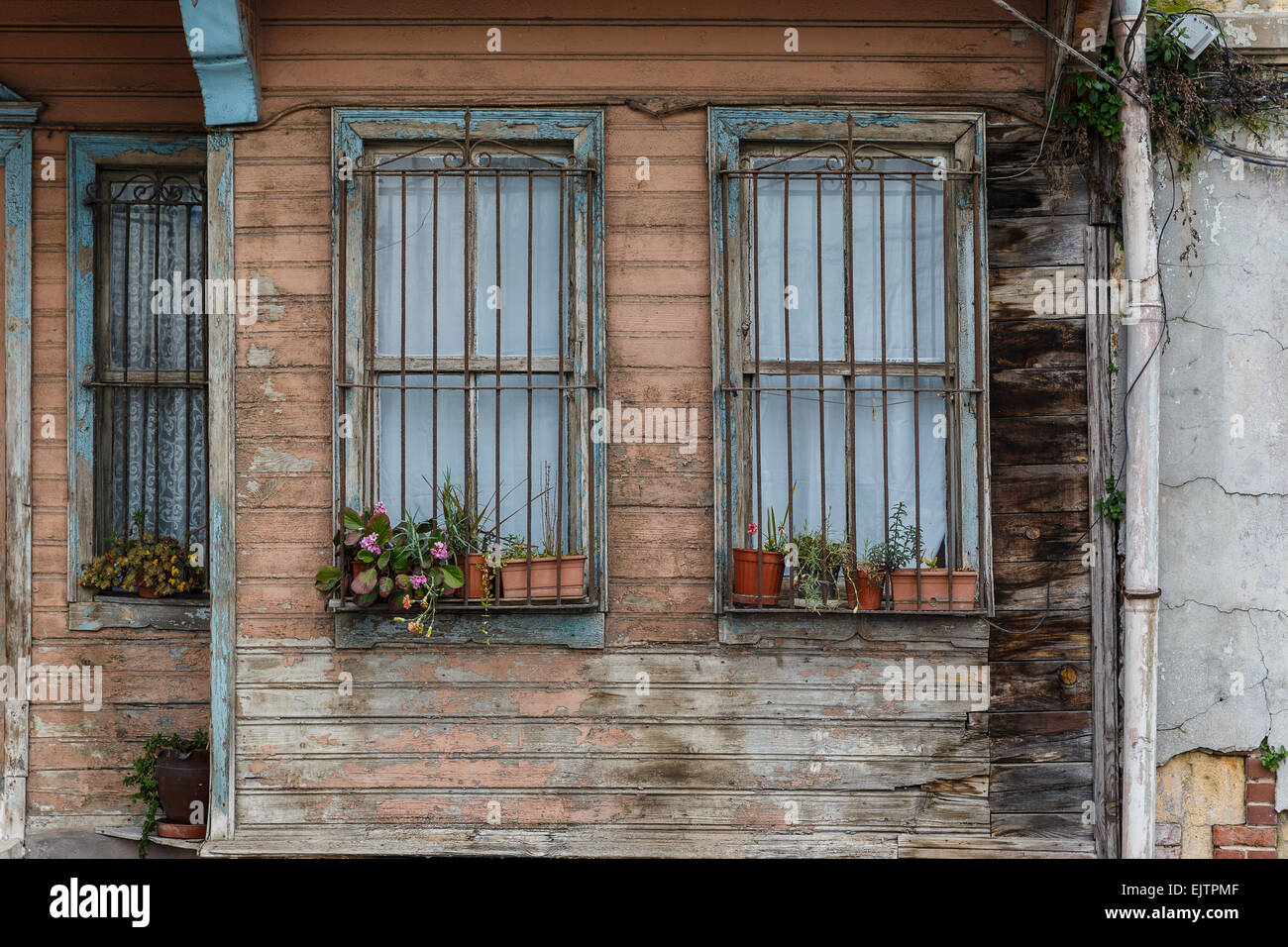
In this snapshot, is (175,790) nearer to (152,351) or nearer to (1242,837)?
(152,351)

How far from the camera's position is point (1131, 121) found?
149 inches

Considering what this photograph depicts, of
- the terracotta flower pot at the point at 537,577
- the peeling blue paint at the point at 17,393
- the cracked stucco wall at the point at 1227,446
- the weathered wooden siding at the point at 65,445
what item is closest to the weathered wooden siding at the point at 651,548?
the terracotta flower pot at the point at 537,577

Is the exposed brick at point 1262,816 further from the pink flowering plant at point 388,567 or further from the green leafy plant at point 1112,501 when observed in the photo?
the pink flowering plant at point 388,567

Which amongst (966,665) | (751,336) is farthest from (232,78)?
(966,665)

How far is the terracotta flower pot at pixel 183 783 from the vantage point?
422 centimetres

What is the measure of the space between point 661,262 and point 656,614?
4.72ft

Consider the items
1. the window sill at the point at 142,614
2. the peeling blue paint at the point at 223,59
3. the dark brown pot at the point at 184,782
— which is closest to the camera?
the peeling blue paint at the point at 223,59

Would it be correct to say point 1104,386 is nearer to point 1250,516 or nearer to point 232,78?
point 1250,516

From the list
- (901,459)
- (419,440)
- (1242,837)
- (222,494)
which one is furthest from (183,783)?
(1242,837)

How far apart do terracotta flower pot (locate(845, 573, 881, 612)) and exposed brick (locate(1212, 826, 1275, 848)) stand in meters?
1.70

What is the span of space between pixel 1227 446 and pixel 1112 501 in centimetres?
59

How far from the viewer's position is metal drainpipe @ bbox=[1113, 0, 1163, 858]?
148 inches

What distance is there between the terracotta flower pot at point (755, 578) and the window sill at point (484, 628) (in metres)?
0.58

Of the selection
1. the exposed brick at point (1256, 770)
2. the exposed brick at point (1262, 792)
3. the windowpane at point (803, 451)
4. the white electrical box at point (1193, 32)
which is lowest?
the exposed brick at point (1262, 792)
